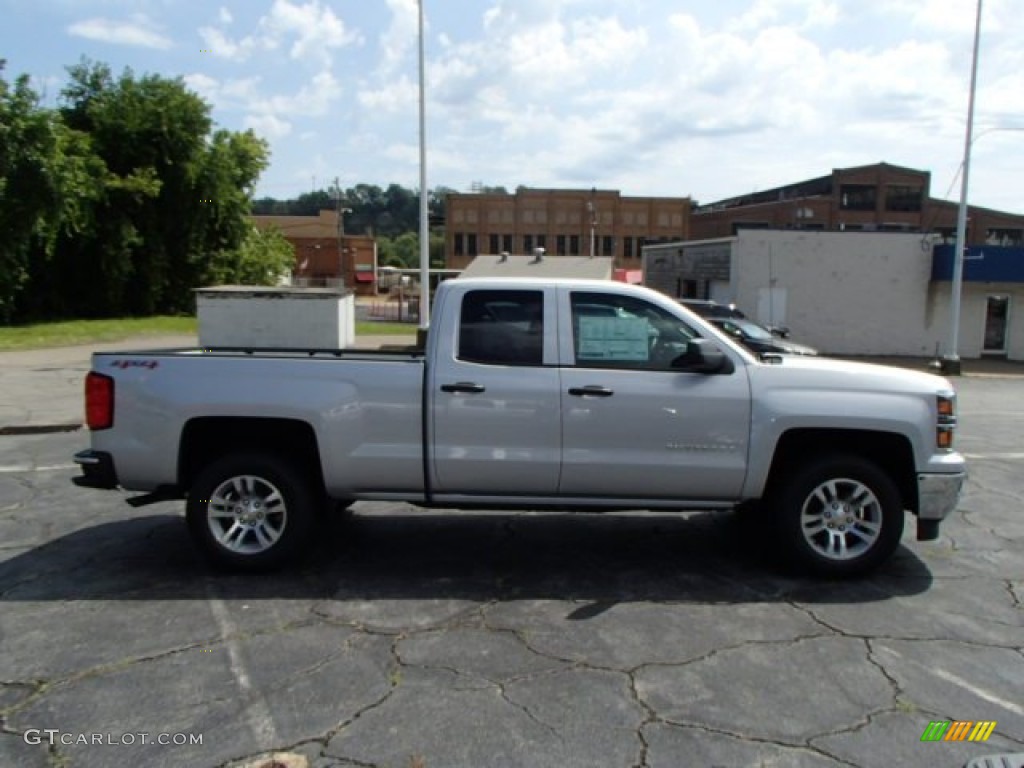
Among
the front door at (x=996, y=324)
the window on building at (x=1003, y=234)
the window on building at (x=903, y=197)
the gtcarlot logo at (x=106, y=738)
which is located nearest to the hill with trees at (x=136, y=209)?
the gtcarlot logo at (x=106, y=738)

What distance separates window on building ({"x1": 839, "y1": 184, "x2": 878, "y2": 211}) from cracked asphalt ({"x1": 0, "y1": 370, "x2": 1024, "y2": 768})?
81955 millimetres

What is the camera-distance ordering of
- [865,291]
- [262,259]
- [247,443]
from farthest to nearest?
[262,259], [865,291], [247,443]

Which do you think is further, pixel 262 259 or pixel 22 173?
pixel 262 259

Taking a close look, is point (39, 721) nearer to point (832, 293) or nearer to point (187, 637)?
point (187, 637)

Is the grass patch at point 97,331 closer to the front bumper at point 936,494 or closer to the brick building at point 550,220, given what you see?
the front bumper at point 936,494

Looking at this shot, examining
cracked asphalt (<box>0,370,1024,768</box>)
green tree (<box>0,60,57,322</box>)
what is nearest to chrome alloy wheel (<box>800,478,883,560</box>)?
cracked asphalt (<box>0,370,1024,768</box>)

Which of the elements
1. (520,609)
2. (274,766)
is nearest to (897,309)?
(520,609)

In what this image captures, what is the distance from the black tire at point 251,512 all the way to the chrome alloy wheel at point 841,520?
3187 millimetres

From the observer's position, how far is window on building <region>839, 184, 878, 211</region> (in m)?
79.8

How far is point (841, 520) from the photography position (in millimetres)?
4988

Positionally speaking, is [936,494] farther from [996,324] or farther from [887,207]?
[887,207]

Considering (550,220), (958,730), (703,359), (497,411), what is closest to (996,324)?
(703,359)

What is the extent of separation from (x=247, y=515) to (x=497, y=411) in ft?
5.71

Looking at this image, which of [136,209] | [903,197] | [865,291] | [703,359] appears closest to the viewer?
[703,359]
